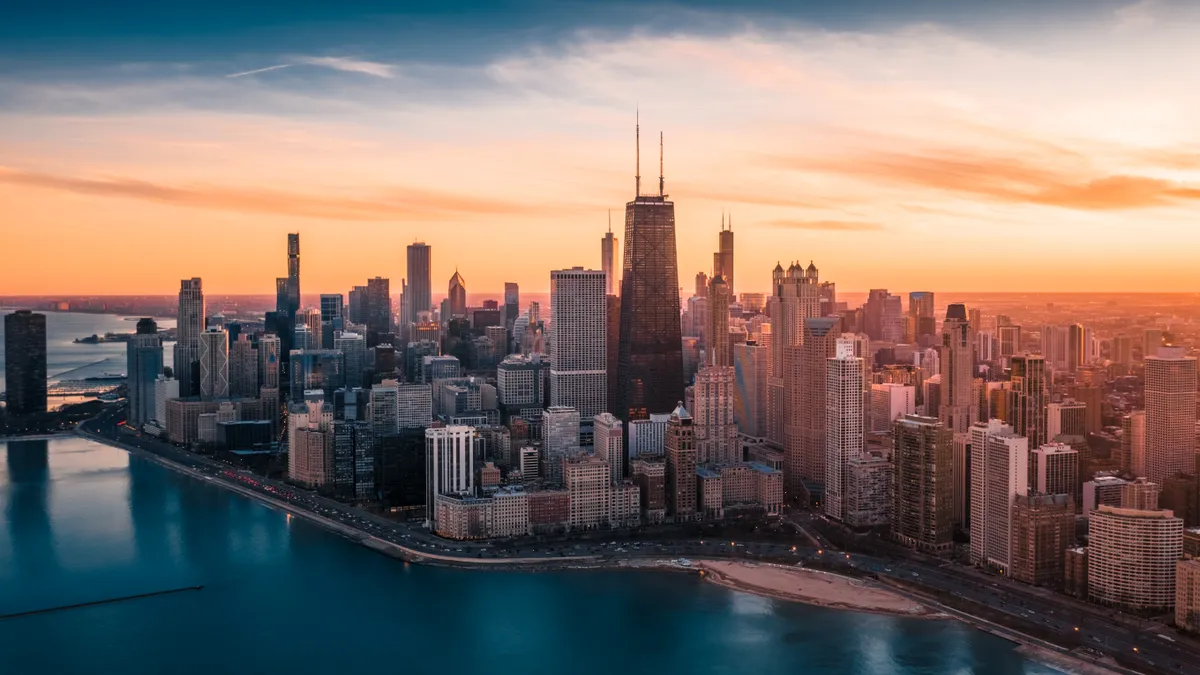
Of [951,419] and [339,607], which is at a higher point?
[951,419]

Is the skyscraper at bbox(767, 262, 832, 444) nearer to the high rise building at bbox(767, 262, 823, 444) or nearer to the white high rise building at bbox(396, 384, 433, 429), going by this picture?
the high rise building at bbox(767, 262, 823, 444)

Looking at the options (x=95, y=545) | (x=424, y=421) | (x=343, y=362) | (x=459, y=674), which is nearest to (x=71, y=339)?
(x=343, y=362)

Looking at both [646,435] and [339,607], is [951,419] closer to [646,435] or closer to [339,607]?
[646,435]

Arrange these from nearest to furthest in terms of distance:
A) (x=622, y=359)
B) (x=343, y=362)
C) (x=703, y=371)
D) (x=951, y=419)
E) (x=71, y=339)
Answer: (x=951, y=419)
(x=703, y=371)
(x=622, y=359)
(x=343, y=362)
(x=71, y=339)

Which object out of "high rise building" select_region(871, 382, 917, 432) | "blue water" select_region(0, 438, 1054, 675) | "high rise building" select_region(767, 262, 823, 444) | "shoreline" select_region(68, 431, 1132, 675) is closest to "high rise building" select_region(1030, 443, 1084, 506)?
"shoreline" select_region(68, 431, 1132, 675)

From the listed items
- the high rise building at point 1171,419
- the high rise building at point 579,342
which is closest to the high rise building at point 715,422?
the high rise building at point 579,342

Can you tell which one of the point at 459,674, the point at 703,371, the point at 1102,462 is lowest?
the point at 459,674

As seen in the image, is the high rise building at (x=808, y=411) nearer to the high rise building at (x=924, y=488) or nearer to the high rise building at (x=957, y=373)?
the high rise building at (x=957, y=373)
